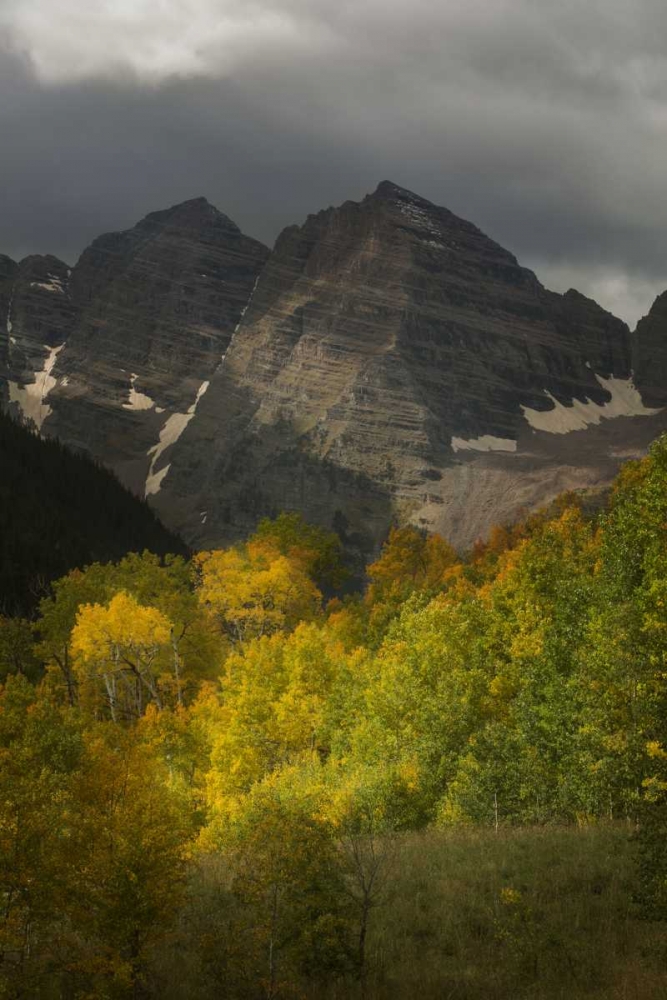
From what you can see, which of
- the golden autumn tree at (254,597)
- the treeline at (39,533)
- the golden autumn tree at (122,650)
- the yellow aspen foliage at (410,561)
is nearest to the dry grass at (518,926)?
the golden autumn tree at (122,650)

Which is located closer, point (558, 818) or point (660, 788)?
point (660, 788)

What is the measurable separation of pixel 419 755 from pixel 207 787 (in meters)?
13.6

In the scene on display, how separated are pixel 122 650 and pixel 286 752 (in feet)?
50.1

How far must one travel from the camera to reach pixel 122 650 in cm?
6256

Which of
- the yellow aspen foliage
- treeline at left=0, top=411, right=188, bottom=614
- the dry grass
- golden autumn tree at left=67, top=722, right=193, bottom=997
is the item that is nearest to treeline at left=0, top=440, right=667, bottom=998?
golden autumn tree at left=67, top=722, right=193, bottom=997

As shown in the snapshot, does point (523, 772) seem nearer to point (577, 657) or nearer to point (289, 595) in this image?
point (577, 657)

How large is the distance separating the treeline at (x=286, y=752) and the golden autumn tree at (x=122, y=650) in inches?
7.7

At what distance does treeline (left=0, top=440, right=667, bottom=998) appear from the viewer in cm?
2052

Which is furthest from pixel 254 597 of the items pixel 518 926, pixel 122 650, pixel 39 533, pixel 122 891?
pixel 39 533

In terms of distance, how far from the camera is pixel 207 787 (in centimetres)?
4947

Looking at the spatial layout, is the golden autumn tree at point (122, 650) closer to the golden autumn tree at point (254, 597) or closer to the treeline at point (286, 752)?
the treeline at point (286, 752)

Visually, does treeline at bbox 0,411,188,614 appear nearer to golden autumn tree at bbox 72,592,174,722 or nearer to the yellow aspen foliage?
the yellow aspen foliage

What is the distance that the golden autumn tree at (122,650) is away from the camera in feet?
194

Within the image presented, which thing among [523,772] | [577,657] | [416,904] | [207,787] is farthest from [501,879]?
[207,787]
